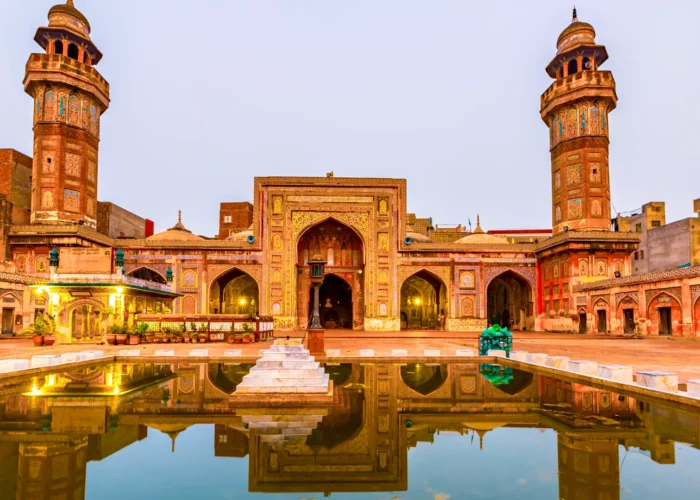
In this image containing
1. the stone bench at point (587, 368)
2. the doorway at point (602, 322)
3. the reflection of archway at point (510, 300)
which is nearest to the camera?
the stone bench at point (587, 368)

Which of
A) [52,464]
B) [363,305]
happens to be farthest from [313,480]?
[363,305]

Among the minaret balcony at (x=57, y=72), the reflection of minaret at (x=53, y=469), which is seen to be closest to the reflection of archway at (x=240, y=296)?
the minaret balcony at (x=57, y=72)

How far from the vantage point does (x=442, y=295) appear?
3316 centimetres

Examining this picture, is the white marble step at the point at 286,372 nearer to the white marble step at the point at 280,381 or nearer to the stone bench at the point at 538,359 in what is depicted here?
the white marble step at the point at 280,381

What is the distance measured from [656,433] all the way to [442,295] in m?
27.4

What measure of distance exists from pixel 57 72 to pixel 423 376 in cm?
2622

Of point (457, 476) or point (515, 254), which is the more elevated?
point (515, 254)

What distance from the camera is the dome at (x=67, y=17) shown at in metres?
28.7

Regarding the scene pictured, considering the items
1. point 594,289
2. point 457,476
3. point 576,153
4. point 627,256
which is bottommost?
point 457,476

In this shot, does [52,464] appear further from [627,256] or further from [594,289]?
[627,256]

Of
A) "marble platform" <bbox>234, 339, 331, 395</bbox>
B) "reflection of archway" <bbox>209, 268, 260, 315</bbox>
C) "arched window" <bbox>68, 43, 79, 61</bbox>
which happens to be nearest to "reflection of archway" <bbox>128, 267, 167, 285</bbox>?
"reflection of archway" <bbox>209, 268, 260, 315</bbox>

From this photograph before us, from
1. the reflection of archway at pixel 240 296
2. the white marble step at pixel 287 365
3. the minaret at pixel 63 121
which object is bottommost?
the white marble step at pixel 287 365

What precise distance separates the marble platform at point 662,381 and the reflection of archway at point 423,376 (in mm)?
3266

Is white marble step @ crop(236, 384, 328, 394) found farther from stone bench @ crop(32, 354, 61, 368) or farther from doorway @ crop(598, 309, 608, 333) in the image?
doorway @ crop(598, 309, 608, 333)
